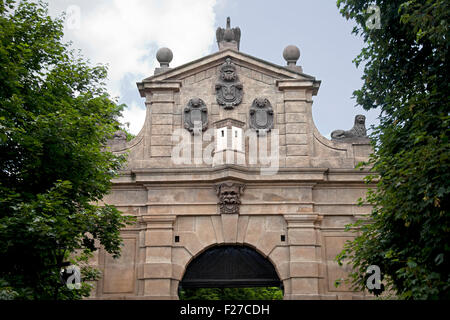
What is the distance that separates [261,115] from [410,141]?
310 inches

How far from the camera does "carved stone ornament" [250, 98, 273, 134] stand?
18.9 m

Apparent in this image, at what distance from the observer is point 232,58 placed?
782 inches

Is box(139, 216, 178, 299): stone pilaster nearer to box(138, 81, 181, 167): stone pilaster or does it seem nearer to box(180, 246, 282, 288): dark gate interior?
box(180, 246, 282, 288): dark gate interior

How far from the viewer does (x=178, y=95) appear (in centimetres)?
1952

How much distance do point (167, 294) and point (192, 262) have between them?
137 cm

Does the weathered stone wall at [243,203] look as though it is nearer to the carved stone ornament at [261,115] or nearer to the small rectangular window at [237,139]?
the carved stone ornament at [261,115]

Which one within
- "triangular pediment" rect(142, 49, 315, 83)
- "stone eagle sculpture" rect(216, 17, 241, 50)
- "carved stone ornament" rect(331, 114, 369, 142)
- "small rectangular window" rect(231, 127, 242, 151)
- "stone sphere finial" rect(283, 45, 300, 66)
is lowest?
"small rectangular window" rect(231, 127, 242, 151)

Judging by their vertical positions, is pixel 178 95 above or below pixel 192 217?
above

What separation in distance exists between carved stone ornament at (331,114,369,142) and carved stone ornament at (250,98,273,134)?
2315mm

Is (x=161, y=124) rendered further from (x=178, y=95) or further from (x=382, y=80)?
(x=382, y=80)

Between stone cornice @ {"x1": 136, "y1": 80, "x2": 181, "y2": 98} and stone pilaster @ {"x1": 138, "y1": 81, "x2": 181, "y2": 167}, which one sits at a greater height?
stone cornice @ {"x1": 136, "y1": 80, "x2": 181, "y2": 98}

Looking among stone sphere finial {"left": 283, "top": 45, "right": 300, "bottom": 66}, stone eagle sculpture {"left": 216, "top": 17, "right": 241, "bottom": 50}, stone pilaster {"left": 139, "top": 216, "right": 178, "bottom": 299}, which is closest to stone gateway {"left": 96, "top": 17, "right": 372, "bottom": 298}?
stone pilaster {"left": 139, "top": 216, "right": 178, "bottom": 299}

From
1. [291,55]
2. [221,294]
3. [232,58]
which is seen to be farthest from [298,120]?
[221,294]
